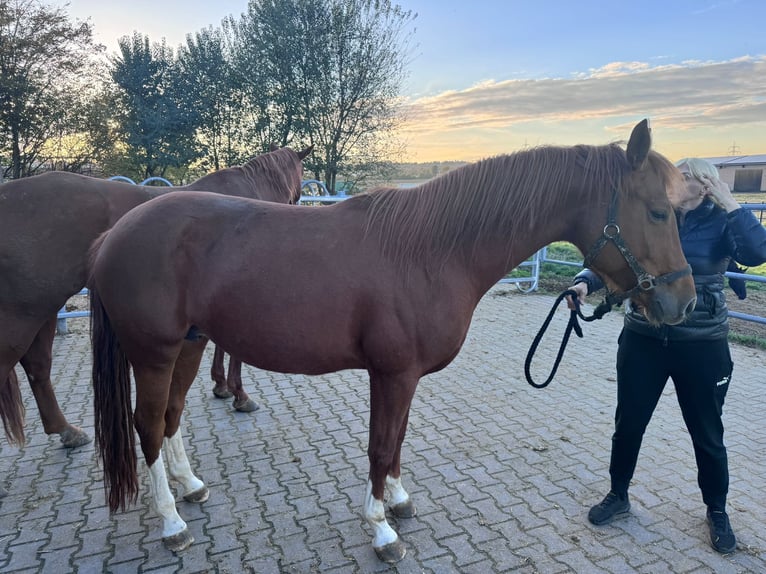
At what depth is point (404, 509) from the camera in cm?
258

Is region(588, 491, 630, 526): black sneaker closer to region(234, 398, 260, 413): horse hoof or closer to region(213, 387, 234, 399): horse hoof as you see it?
region(234, 398, 260, 413): horse hoof

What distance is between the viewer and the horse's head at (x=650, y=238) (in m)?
1.93

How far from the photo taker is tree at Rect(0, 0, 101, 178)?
490 inches

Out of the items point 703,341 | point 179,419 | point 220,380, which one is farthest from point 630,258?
point 220,380

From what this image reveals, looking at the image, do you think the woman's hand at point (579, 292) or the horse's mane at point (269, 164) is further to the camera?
the horse's mane at point (269, 164)

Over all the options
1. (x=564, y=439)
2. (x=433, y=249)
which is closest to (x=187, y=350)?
(x=433, y=249)

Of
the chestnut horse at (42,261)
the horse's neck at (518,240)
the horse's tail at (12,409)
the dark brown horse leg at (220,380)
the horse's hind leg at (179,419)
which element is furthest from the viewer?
the dark brown horse leg at (220,380)

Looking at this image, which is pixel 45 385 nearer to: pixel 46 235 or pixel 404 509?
pixel 46 235

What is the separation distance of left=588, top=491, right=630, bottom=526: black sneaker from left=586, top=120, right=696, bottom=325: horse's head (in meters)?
1.20

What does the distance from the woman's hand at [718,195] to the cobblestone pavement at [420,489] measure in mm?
A: 1702

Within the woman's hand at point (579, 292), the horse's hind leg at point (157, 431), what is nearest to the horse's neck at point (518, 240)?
the woman's hand at point (579, 292)

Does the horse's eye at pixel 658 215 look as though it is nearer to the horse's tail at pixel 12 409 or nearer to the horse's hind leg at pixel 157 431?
the horse's hind leg at pixel 157 431

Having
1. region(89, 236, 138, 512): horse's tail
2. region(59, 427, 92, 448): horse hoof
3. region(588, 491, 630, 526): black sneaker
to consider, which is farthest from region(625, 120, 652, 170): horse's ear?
region(59, 427, 92, 448): horse hoof

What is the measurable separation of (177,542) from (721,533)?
274 cm
